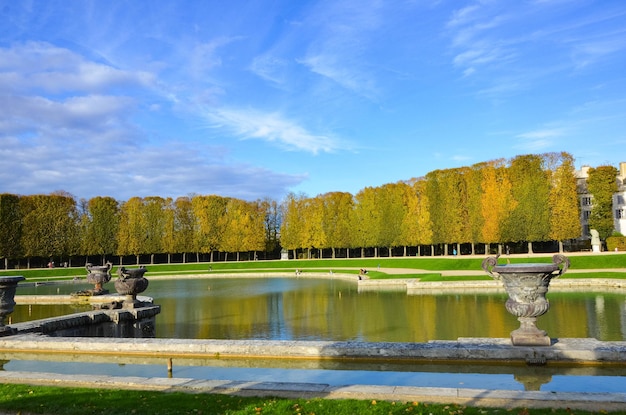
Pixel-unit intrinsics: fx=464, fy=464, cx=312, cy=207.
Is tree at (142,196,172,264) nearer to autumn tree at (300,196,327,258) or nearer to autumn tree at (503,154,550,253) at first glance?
autumn tree at (300,196,327,258)

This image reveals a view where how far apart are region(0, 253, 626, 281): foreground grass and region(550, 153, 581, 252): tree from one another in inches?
350

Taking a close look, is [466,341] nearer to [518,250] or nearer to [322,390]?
[322,390]

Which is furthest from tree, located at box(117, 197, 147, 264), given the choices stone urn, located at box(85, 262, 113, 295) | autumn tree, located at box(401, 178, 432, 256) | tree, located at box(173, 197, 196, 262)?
stone urn, located at box(85, 262, 113, 295)

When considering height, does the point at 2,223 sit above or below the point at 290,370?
above

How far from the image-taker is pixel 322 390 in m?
6.59

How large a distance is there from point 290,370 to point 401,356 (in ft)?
7.05

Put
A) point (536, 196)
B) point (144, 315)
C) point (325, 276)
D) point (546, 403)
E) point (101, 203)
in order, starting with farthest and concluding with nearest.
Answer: point (101, 203) < point (536, 196) < point (325, 276) < point (144, 315) < point (546, 403)

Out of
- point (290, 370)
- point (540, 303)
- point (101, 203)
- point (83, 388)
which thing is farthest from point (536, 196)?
point (101, 203)

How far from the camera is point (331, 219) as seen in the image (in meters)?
58.2

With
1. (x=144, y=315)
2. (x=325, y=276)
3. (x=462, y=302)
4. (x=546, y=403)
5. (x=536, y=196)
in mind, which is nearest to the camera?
(x=546, y=403)

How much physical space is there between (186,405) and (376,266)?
3760cm

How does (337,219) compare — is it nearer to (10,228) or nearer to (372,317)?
(10,228)

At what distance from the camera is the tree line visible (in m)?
45.2

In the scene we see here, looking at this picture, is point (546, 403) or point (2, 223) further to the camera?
point (2, 223)
